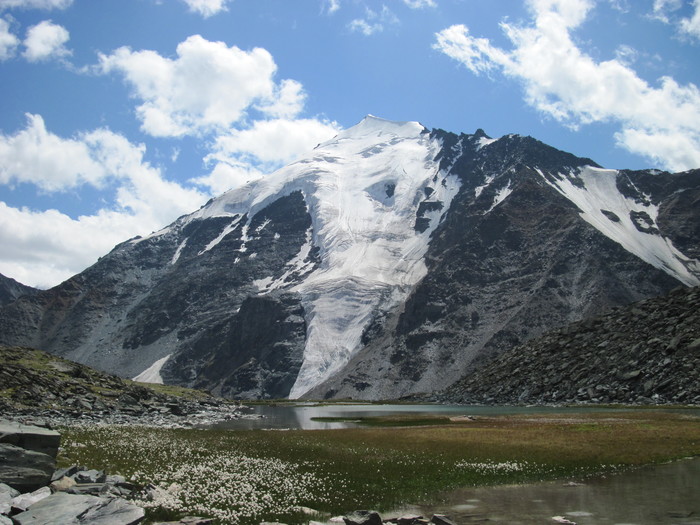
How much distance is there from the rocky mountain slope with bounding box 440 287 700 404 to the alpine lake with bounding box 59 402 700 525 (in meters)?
37.8

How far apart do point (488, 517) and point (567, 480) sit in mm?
9156

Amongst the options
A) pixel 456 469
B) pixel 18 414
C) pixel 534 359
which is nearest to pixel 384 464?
pixel 456 469

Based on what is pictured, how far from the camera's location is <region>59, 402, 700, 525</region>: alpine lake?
22.8 meters

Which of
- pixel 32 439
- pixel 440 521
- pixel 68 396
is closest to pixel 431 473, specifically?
pixel 440 521

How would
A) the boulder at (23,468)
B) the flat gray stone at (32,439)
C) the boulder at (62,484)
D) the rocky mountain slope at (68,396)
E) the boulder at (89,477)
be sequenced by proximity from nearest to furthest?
the boulder at (23,468)
the boulder at (62,484)
the flat gray stone at (32,439)
the boulder at (89,477)
the rocky mountain slope at (68,396)

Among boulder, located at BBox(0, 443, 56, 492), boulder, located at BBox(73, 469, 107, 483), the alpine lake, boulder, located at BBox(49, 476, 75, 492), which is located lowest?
the alpine lake

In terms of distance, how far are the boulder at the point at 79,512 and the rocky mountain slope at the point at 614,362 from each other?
80617 millimetres

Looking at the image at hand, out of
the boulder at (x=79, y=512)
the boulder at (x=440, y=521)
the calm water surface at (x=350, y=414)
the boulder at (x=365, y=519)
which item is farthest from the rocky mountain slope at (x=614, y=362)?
the boulder at (x=79, y=512)

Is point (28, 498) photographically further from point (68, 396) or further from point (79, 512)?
point (68, 396)

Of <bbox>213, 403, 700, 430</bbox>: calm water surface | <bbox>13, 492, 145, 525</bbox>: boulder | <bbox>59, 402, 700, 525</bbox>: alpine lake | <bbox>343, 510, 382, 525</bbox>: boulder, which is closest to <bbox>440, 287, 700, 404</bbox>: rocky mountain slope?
<bbox>213, 403, 700, 430</bbox>: calm water surface

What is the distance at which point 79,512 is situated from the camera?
18.7m

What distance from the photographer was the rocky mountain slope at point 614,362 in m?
85.2

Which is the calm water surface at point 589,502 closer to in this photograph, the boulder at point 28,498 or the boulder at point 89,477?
the boulder at point 89,477

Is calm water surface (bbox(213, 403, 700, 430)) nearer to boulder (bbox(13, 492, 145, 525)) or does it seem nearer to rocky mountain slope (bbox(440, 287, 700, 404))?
rocky mountain slope (bbox(440, 287, 700, 404))
